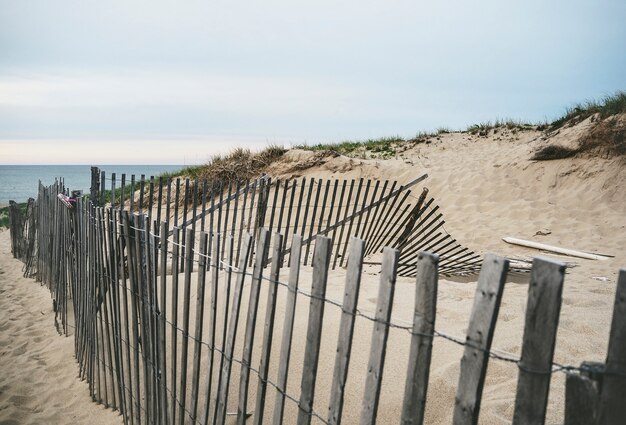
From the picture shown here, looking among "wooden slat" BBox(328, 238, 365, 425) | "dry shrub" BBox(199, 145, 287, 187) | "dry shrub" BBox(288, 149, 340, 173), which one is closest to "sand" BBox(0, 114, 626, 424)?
"dry shrub" BBox(288, 149, 340, 173)

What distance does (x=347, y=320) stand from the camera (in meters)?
1.66

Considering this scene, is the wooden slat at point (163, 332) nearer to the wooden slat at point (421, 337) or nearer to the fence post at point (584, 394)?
the wooden slat at point (421, 337)

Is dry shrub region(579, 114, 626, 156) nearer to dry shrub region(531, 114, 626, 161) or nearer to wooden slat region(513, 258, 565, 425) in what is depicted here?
Result: dry shrub region(531, 114, 626, 161)

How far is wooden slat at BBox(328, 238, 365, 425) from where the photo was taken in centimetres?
160

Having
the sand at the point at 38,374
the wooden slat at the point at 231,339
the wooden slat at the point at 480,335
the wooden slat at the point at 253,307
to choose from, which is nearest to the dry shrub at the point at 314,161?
the sand at the point at 38,374

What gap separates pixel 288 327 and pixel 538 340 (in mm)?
1080

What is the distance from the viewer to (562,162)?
422 inches

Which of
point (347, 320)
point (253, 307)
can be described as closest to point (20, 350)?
point (253, 307)

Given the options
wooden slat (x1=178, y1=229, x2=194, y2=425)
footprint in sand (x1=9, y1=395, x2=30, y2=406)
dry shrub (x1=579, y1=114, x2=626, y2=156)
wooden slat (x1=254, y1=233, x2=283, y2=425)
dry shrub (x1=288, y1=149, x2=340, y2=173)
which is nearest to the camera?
wooden slat (x1=254, y1=233, x2=283, y2=425)

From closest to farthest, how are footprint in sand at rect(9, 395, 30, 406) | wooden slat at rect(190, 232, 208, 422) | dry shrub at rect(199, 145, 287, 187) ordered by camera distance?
1. wooden slat at rect(190, 232, 208, 422)
2. footprint in sand at rect(9, 395, 30, 406)
3. dry shrub at rect(199, 145, 287, 187)

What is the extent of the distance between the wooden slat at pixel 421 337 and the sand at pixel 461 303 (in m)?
0.61

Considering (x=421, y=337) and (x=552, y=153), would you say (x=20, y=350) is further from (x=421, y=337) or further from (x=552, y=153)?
(x=552, y=153)

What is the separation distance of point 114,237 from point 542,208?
9014 mm

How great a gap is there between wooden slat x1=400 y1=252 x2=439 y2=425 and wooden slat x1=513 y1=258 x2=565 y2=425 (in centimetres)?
29
